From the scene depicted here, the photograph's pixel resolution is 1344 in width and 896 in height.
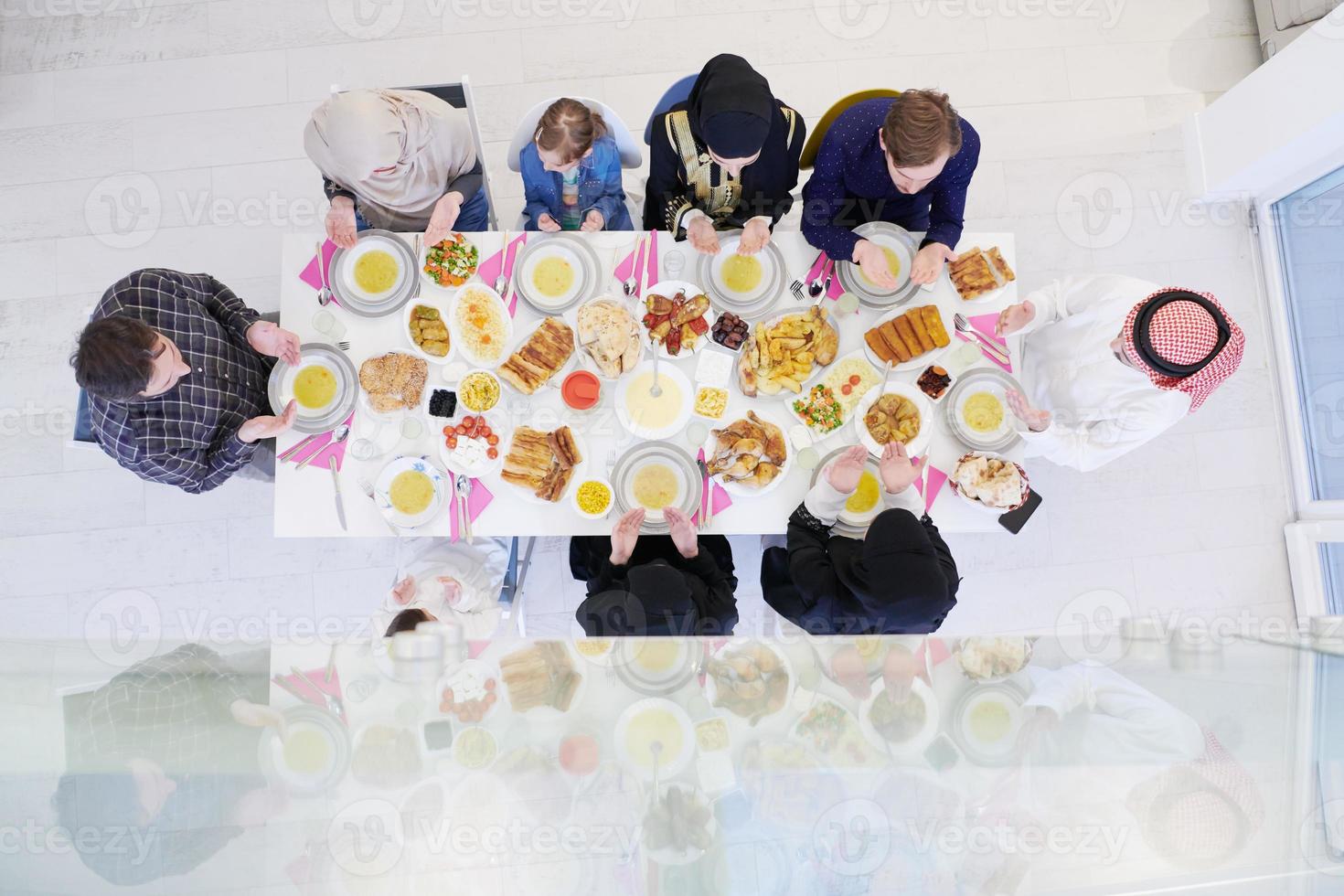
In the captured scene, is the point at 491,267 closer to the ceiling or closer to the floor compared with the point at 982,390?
closer to the ceiling

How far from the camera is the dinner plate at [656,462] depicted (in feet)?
8.86

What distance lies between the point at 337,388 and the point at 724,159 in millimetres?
1463

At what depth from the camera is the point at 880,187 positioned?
2.80 metres

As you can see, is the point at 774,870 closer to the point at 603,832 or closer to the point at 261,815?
the point at 603,832

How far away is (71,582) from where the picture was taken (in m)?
3.61

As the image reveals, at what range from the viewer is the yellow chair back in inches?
111

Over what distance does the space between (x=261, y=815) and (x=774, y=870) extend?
4.04 ft

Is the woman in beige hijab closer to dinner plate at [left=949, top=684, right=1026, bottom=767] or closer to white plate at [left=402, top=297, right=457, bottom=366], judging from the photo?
white plate at [left=402, top=297, right=457, bottom=366]

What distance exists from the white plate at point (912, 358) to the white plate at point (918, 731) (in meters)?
1.06

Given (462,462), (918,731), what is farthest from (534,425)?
(918,731)

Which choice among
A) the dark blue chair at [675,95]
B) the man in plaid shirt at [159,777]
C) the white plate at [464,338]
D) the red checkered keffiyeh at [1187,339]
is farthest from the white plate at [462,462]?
the red checkered keffiyeh at [1187,339]

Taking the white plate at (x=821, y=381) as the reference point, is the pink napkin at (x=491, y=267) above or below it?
above

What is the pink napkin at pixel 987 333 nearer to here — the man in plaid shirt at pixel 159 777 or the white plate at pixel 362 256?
the white plate at pixel 362 256

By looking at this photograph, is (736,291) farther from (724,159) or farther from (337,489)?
(337,489)
